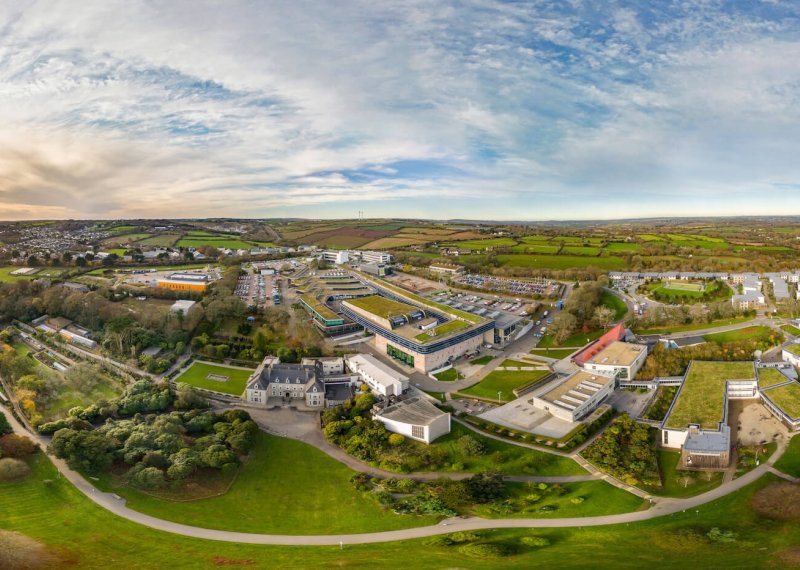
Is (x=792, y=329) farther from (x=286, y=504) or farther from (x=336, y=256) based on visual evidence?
(x=336, y=256)

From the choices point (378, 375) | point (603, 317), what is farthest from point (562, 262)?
point (378, 375)

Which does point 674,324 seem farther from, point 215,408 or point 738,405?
point 215,408

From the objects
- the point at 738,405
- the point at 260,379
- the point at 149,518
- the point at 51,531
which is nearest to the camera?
the point at 51,531

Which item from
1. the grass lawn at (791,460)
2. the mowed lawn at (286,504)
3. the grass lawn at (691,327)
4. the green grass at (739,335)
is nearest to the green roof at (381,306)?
the mowed lawn at (286,504)

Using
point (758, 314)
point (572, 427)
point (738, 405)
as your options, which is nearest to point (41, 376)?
point (572, 427)

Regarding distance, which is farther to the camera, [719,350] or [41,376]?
[719,350]
